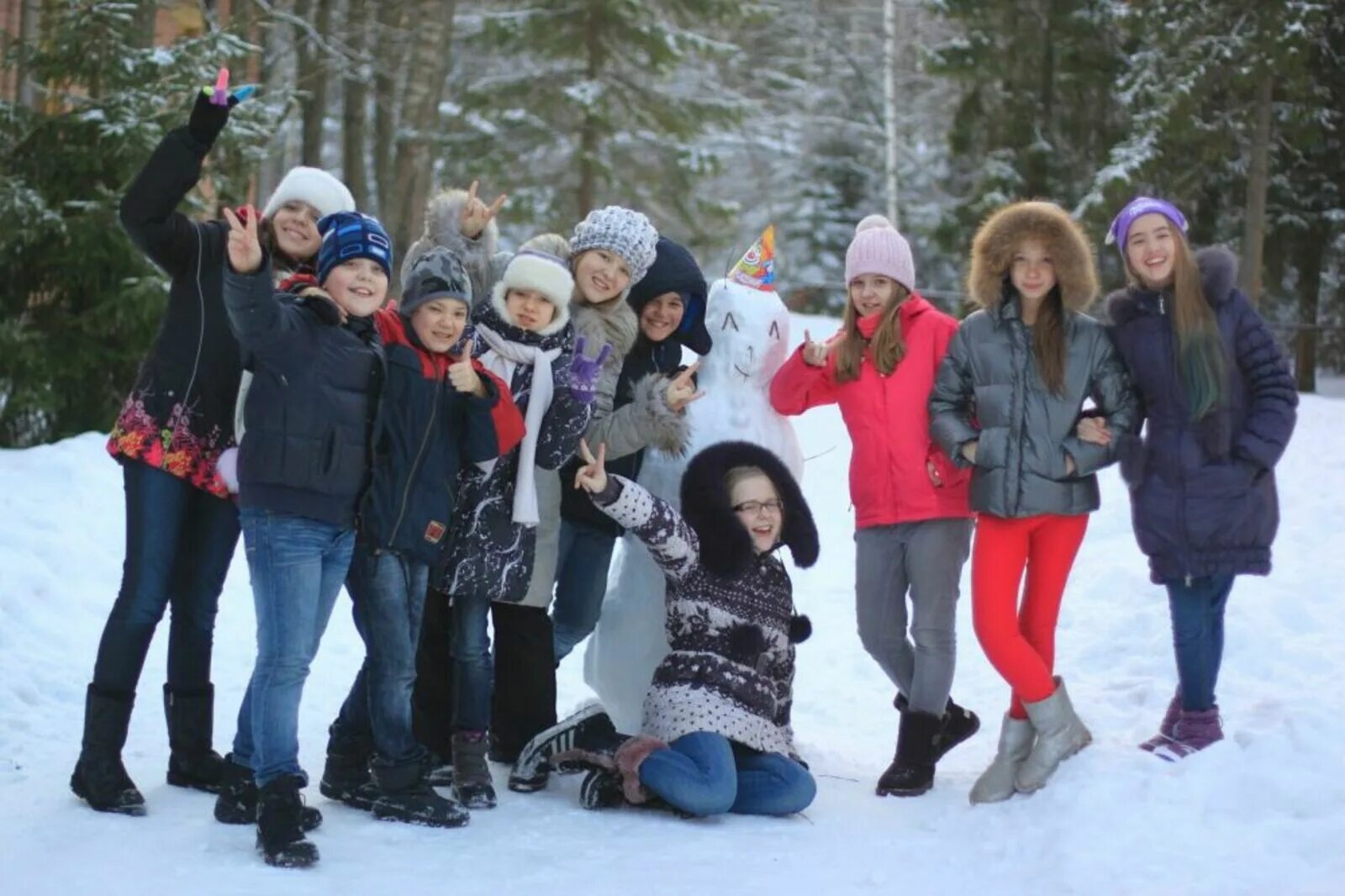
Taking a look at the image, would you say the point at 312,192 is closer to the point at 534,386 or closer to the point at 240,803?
the point at 534,386

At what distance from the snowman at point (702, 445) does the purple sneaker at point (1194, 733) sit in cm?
169

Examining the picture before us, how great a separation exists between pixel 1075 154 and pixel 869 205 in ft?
23.8

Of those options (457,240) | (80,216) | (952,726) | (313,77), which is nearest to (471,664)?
(457,240)

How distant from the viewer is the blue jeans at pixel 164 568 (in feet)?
15.1

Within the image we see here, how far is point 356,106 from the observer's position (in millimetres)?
18938

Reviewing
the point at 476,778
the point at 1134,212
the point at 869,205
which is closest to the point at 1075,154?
the point at 869,205

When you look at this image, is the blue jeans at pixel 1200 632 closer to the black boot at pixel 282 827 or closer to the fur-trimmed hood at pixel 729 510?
the fur-trimmed hood at pixel 729 510

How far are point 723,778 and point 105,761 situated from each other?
1.99m

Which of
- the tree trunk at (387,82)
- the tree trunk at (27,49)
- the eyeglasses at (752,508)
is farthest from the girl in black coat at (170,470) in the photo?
the tree trunk at (387,82)

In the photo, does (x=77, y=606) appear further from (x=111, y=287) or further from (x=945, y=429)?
(x=945, y=429)

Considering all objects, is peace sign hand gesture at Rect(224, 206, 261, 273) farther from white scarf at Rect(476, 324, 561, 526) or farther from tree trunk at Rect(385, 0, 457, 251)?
tree trunk at Rect(385, 0, 457, 251)

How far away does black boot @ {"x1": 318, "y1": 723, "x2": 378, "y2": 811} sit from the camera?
4867 mm

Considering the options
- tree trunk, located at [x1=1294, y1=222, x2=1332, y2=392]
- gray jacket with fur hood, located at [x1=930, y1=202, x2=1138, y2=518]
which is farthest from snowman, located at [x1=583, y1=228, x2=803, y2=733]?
tree trunk, located at [x1=1294, y1=222, x2=1332, y2=392]

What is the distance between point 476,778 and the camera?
193 inches
